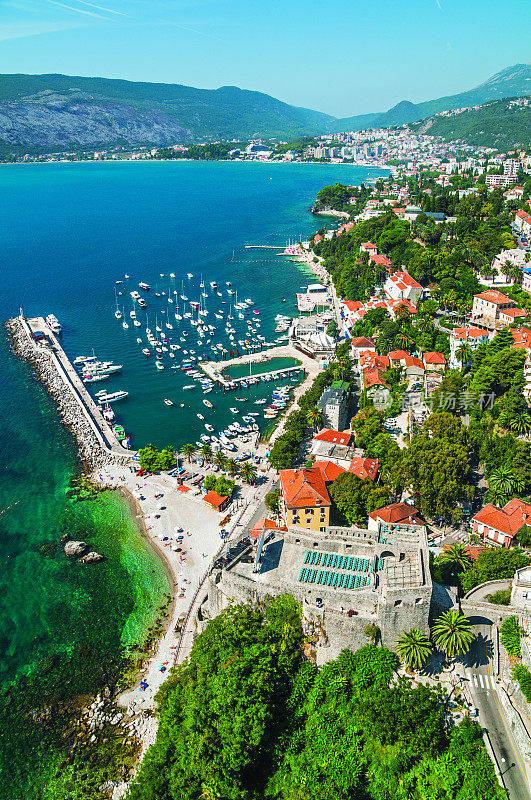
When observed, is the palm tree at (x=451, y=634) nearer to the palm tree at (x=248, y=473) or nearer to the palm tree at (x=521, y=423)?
the palm tree at (x=521, y=423)

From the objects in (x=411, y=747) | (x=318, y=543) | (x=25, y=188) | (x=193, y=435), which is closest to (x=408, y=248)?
(x=193, y=435)

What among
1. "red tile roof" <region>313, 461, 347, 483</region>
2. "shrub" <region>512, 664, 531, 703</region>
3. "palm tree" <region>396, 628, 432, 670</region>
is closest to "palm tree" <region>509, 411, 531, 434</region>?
"red tile roof" <region>313, 461, 347, 483</region>

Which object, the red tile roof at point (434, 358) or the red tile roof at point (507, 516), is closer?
the red tile roof at point (507, 516)

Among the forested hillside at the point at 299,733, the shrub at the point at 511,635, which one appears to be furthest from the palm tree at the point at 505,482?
the forested hillside at the point at 299,733

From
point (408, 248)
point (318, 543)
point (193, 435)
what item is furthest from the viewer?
point (408, 248)

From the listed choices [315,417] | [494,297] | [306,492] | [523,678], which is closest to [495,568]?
[523,678]

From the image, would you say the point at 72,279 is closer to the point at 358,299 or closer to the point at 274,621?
the point at 358,299
